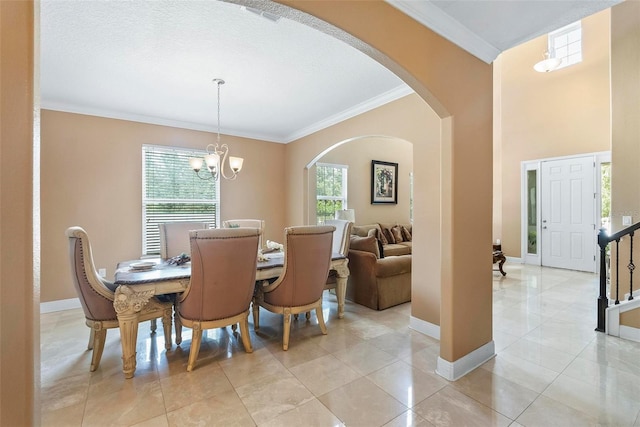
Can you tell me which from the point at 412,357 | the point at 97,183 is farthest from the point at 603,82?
the point at 97,183

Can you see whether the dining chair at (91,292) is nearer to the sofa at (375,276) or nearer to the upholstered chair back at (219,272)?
the upholstered chair back at (219,272)

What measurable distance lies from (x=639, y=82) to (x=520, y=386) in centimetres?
331

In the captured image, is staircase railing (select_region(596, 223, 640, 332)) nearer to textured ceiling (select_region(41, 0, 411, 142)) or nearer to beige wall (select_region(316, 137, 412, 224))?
textured ceiling (select_region(41, 0, 411, 142))

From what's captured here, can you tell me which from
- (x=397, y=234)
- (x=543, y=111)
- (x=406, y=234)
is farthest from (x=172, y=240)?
(x=543, y=111)

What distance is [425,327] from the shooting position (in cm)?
300

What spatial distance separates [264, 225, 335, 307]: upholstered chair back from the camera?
8.68 ft

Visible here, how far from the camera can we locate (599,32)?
5457mm

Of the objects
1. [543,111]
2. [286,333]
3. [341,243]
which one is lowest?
[286,333]

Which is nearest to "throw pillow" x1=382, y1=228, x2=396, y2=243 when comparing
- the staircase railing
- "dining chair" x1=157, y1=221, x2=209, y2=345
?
the staircase railing

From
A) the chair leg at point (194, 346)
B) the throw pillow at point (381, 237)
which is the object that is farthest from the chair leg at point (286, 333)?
the throw pillow at point (381, 237)

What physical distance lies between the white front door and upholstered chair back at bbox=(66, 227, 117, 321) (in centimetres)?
780

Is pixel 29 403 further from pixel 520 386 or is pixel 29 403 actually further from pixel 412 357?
pixel 520 386

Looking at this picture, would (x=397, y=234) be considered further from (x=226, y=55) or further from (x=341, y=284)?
(x=226, y=55)

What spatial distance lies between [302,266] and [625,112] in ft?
12.4
